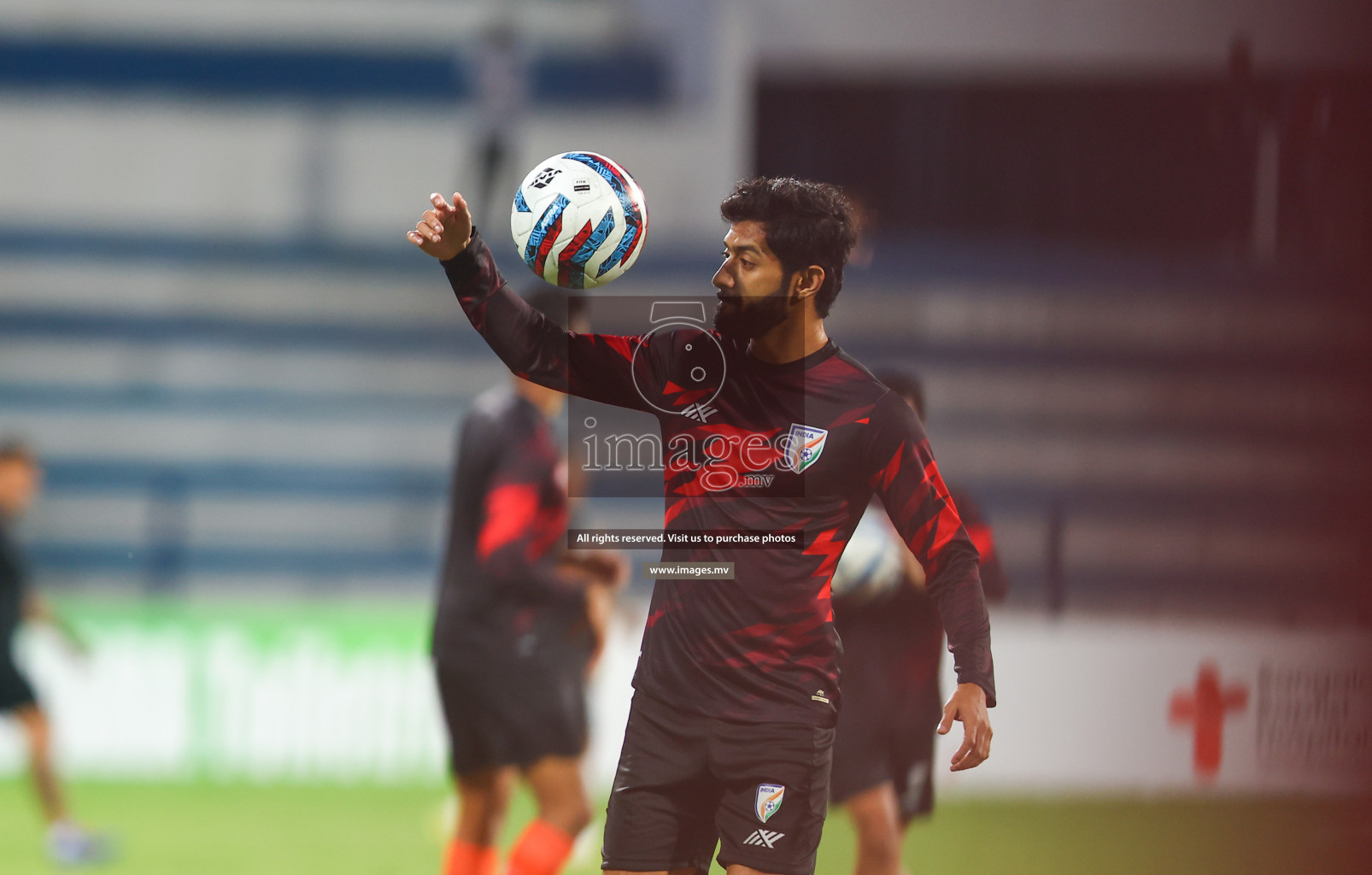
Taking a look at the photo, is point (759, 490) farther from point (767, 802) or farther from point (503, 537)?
point (503, 537)

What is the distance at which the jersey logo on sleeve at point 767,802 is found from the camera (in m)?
2.70

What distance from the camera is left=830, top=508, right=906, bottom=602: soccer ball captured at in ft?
13.4

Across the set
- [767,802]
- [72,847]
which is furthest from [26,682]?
[767,802]

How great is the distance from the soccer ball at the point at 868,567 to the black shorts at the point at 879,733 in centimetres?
23

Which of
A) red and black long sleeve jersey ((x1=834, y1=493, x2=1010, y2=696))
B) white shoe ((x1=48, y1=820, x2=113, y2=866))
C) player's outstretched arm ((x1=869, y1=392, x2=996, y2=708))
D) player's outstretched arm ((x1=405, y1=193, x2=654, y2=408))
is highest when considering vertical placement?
player's outstretched arm ((x1=405, y1=193, x2=654, y2=408))

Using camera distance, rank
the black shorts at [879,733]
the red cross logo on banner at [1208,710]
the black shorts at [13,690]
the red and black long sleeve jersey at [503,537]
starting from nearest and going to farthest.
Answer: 1. the red and black long sleeve jersey at [503,537]
2. the black shorts at [879,733]
3. the black shorts at [13,690]
4. the red cross logo on banner at [1208,710]

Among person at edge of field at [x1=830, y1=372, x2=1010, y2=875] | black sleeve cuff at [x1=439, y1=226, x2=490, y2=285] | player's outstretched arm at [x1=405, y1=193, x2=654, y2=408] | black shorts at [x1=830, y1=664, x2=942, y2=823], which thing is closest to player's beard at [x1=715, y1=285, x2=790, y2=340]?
player's outstretched arm at [x1=405, y1=193, x2=654, y2=408]

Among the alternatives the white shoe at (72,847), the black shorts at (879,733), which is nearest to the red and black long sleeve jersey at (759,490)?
the black shorts at (879,733)

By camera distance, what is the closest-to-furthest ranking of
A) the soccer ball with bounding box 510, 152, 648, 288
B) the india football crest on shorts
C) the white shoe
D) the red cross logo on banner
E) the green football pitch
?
the india football crest on shorts
the soccer ball with bounding box 510, 152, 648, 288
the white shoe
the green football pitch
the red cross logo on banner

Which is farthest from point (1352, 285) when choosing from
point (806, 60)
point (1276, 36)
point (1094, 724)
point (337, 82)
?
point (337, 82)

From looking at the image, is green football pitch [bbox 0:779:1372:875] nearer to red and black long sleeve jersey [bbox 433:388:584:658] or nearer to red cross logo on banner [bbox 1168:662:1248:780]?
red cross logo on banner [bbox 1168:662:1248:780]

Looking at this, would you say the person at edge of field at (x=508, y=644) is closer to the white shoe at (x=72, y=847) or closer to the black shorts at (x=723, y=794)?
the black shorts at (x=723, y=794)

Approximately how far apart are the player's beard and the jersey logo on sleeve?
88 centimetres

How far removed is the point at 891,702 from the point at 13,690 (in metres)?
3.79
